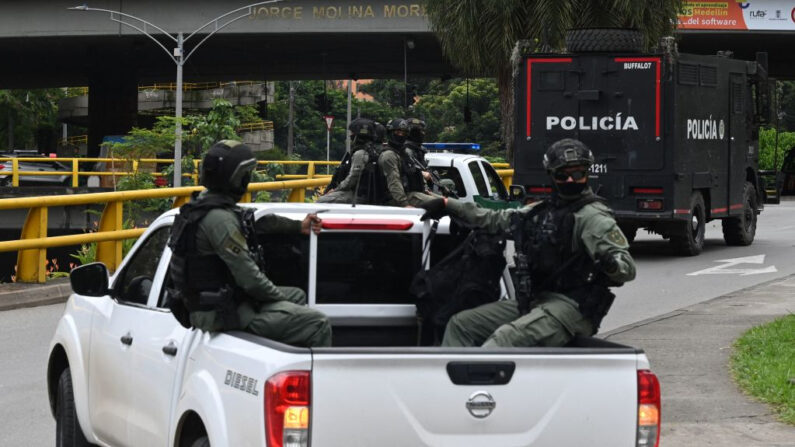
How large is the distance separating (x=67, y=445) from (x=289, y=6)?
1505 inches

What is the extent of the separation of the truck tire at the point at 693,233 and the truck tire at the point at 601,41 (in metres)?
2.46

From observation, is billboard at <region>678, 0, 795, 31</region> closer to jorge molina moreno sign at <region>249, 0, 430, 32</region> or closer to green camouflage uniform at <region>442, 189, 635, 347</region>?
jorge molina moreno sign at <region>249, 0, 430, 32</region>

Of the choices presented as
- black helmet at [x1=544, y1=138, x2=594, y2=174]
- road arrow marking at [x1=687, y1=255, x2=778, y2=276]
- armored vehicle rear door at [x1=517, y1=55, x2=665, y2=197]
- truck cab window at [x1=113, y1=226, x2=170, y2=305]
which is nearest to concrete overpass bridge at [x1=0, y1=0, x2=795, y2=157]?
armored vehicle rear door at [x1=517, y1=55, x2=665, y2=197]

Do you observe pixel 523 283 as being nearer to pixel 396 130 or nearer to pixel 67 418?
pixel 67 418

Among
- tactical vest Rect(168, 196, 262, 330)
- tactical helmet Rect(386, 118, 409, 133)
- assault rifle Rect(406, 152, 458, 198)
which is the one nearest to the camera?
tactical vest Rect(168, 196, 262, 330)

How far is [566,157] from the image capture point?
632 cm

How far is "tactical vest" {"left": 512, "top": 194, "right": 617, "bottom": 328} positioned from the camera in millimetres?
6059

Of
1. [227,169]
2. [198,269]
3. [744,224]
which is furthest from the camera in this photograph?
[744,224]

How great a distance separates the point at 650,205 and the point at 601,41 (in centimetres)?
245

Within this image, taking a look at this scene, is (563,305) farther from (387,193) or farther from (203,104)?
(203,104)

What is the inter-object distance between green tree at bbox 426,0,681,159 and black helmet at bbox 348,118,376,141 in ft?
56.7

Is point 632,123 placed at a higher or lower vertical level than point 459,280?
higher

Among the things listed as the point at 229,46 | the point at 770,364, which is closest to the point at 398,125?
the point at 770,364

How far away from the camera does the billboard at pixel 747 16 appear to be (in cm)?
4512
